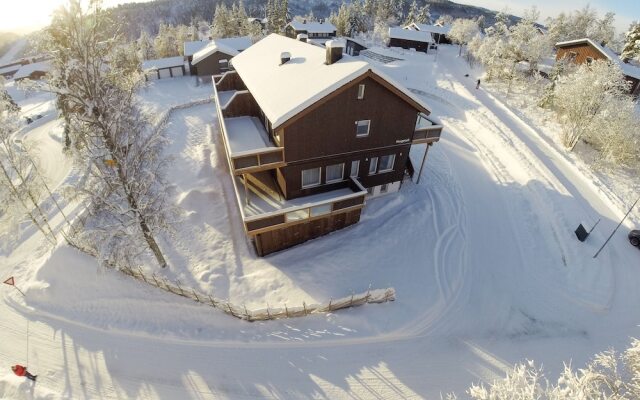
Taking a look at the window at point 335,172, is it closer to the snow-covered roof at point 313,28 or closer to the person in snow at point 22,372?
the person in snow at point 22,372

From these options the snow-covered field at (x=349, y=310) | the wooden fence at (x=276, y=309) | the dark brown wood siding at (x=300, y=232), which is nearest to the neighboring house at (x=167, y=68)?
the snow-covered field at (x=349, y=310)

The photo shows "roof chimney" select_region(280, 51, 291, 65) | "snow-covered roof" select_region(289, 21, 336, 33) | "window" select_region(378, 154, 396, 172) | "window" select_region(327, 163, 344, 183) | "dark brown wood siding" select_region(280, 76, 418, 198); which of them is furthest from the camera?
"snow-covered roof" select_region(289, 21, 336, 33)

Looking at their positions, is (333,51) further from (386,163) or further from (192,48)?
(192,48)

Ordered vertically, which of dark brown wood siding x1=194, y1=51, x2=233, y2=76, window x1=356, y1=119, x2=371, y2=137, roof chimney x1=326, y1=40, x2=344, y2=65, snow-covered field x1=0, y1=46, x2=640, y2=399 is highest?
roof chimney x1=326, y1=40, x2=344, y2=65

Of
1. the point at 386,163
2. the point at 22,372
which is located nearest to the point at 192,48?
the point at 386,163

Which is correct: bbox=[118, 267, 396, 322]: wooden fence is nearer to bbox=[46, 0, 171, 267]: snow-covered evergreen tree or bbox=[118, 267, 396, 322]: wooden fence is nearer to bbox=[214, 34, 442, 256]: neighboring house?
bbox=[46, 0, 171, 267]: snow-covered evergreen tree

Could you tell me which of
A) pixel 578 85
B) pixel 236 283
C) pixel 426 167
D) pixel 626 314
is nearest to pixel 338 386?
pixel 236 283

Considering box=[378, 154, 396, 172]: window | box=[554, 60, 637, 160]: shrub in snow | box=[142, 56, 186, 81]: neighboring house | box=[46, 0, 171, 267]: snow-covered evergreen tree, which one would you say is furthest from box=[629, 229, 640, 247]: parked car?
box=[142, 56, 186, 81]: neighboring house
